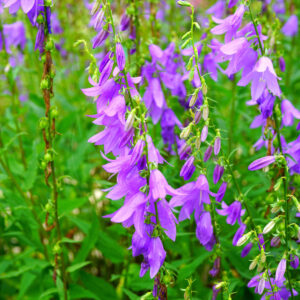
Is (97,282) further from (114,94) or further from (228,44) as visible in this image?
(228,44)

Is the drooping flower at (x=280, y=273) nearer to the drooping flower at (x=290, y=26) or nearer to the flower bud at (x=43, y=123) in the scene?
the flower bud at (x=43, y=123)

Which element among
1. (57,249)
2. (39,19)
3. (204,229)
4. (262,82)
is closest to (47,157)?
(57,249)

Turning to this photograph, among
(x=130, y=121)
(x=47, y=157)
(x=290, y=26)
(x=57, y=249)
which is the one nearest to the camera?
(x=130, y=121)

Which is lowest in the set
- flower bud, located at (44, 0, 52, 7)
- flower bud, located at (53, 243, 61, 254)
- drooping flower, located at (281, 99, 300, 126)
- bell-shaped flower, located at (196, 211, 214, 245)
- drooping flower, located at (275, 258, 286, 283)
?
flower bud, located at (53, 243, 61, 254)

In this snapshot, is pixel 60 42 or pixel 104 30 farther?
pixel 60 42

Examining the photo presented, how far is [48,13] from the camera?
1.87 m

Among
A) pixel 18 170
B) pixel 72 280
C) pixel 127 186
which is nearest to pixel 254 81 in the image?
pixel 127 186

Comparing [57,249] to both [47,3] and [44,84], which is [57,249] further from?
[47,3]

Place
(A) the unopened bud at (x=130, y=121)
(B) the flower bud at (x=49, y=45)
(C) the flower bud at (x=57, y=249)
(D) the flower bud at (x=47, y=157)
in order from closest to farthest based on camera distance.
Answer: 1. (A) the unopened bud at (x=130, y=121)
2. (B) the flower bud at (x=49, y=45)
3. (D) the flower bud at (x=47, y=157)
4. (C) the flower bud at (x=57, y=249)

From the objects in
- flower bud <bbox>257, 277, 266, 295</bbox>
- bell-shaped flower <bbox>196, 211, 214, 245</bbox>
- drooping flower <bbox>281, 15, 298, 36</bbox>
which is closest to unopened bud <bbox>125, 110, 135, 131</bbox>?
bell-shaped flower <bbox>196, 211, 214, 245</bbox>

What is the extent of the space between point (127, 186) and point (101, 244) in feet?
4.12

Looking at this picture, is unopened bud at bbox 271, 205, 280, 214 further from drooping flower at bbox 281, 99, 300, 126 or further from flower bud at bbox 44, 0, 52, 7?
flower bud at bbox 44, 0, 52, 7

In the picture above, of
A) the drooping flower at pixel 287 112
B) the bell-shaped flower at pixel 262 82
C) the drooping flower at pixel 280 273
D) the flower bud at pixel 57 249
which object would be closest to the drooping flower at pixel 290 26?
the drooping flower at pixel 287 112

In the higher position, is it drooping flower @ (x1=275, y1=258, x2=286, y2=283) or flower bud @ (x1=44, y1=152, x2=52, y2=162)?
flower bud @ (x1=44, y1=152, x2=52, y2=162)
